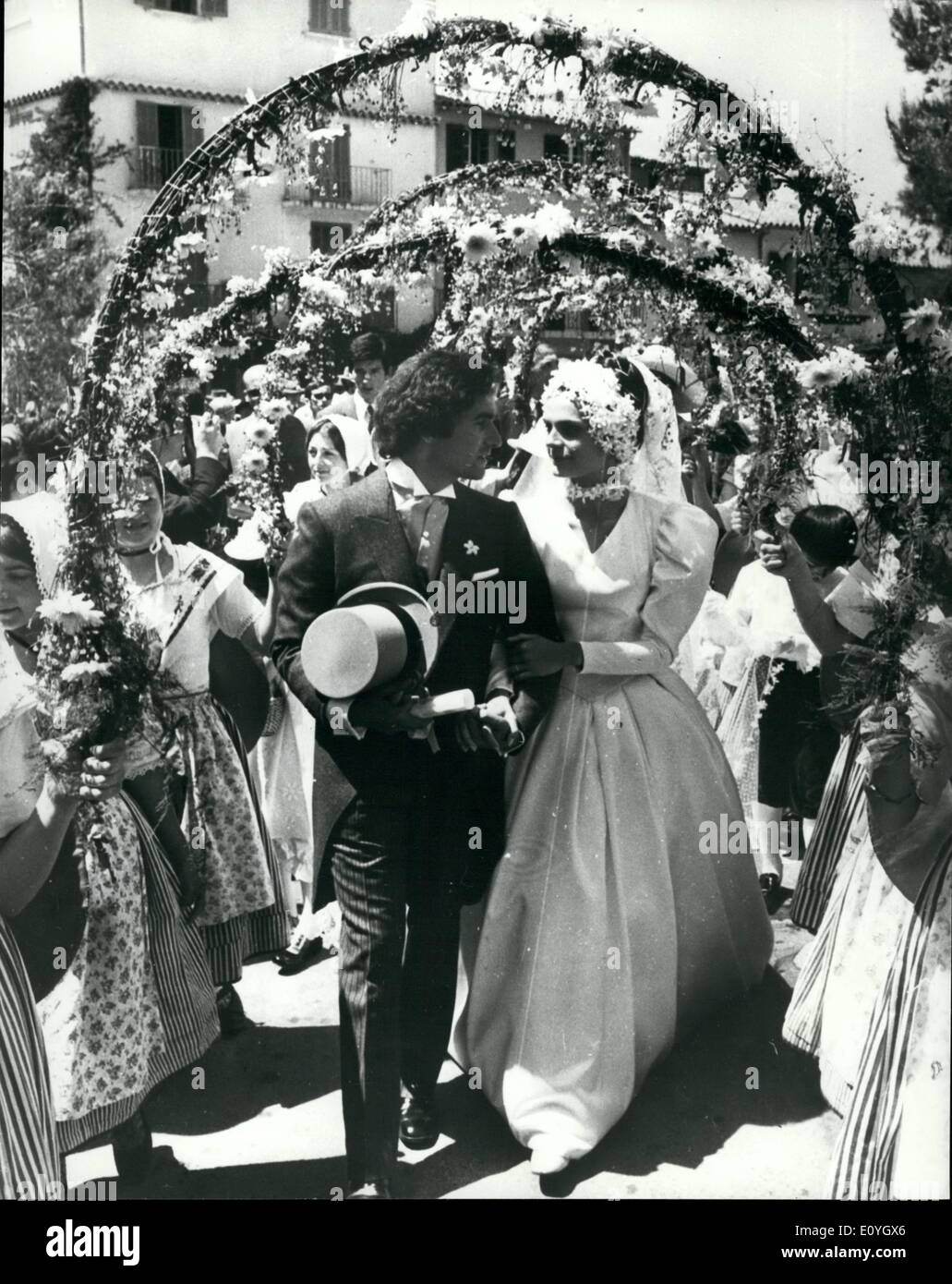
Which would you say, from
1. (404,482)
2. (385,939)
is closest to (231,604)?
(404,482)

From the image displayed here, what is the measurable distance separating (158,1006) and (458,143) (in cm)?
257

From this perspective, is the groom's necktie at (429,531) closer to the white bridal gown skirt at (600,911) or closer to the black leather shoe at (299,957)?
the white bridal gown skirt at (600,911)

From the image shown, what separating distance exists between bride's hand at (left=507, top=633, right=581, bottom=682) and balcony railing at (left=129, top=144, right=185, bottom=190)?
1603mm

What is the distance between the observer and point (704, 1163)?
3551 millimetres

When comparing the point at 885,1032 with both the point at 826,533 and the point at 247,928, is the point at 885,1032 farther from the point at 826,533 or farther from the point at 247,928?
the point at 247,928

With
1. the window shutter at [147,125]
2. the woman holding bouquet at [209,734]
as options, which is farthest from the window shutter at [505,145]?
the woman holding bouquet at [209,734]

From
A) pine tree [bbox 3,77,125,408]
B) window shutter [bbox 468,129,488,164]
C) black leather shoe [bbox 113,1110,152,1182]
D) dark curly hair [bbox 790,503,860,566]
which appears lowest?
black leather shoe [bbox 113,1110,152,1182]

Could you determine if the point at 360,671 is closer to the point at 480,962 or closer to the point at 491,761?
the point at 491,761

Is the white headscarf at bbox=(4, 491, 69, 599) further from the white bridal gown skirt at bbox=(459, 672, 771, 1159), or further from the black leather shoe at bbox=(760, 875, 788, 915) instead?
the black leather shoe at bbox=(760, 875, 788, 915)

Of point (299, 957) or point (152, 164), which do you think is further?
point (299, 957)

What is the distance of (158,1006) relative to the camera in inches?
140

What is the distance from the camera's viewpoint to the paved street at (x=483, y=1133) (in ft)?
11.6

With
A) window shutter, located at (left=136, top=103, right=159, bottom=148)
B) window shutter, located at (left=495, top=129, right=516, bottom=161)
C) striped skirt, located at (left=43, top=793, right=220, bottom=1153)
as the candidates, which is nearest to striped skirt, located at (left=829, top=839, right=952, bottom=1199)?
striped skirt, located at (left=43, top=793, right=220, bottom=1153)

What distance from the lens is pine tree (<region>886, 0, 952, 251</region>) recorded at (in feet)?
11.7
